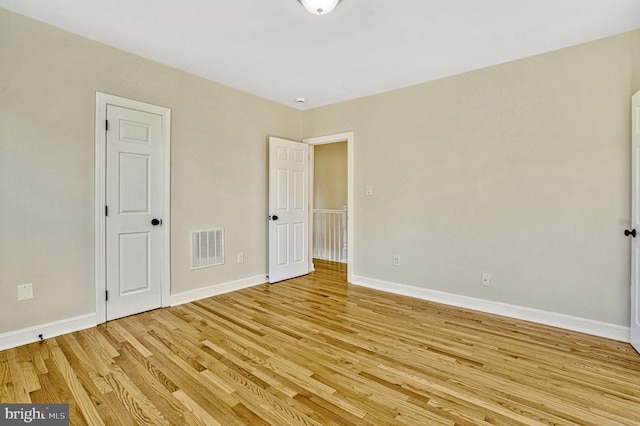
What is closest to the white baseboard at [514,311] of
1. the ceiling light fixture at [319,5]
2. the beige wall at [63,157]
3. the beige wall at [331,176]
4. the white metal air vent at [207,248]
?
the white metal air vent at [207,248]

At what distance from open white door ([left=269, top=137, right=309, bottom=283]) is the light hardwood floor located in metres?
1.36

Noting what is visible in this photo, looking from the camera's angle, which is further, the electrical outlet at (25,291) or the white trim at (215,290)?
the white trim at (215,290)

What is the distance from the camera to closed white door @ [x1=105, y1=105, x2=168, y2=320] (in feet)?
9.71

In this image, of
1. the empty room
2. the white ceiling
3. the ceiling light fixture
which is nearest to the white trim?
the empty room

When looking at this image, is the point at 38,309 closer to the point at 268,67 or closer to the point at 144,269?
the point at 144,269

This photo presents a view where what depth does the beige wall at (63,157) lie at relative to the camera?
243cm

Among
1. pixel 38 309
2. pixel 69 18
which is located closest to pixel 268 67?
pixel 69 18

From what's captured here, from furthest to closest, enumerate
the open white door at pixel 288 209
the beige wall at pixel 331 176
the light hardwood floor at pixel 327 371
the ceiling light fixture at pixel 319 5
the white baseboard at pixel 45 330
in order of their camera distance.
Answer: the beige wall at pixel 331 176
the open white door at pixel 288 209
the white baseboard at pixel 45 330
the ceiling light fixture at pixel 319 5
the light hardwood floor at pixel 327 371

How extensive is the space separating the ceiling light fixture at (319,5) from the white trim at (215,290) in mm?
3130

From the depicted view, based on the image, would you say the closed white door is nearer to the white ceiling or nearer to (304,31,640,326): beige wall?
the white ceiling

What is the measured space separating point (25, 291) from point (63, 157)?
1.16 m

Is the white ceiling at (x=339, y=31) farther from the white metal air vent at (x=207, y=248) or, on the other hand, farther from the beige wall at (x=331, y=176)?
the beige wall at (x=331, y=176)

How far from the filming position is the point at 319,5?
7.13 feet

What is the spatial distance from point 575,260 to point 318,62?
10.4 ft
